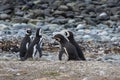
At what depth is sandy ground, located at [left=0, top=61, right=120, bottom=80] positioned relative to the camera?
10758 mm

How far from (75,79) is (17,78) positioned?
105 cm

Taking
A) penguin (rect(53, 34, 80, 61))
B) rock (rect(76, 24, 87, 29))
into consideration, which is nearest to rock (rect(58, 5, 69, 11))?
rock (rect(76, 24, 87, 29))

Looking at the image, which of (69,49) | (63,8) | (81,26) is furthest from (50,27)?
(69,49)

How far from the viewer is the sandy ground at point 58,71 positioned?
10.8 meters

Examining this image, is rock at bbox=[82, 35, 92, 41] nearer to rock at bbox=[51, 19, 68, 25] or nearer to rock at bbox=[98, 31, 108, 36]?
rock at bbox=[98, 31, 108, 36]

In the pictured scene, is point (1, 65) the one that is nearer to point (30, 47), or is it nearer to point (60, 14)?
point (30, 47)

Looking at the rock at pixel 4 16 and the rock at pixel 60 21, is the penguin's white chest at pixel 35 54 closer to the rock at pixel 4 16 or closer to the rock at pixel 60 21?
the rock at pixel 60 21

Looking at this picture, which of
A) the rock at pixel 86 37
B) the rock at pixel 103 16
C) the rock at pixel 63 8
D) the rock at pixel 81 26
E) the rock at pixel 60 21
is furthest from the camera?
the rock at pixel 63 8

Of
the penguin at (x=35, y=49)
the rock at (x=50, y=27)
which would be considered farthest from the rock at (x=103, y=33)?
the penguin at (x=35, y=49)

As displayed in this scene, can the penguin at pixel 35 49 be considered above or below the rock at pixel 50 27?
above

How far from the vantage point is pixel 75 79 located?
1061 cm

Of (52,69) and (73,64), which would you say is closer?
(52,69)

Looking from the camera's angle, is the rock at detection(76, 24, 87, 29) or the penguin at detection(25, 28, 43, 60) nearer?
the penguin at detection(25, 28, 43, 60)

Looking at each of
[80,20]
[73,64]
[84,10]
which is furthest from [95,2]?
[73,64]
